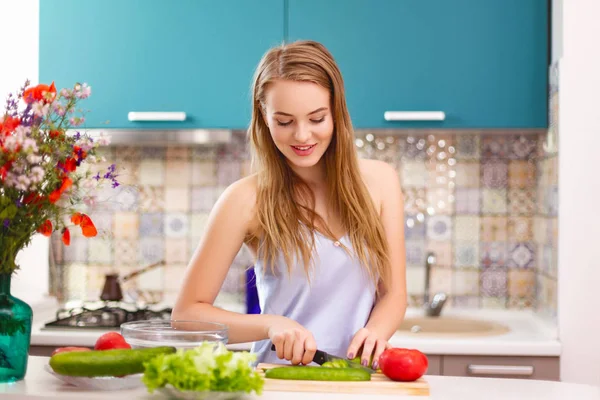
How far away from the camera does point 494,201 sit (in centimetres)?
303

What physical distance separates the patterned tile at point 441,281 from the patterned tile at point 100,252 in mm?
1301

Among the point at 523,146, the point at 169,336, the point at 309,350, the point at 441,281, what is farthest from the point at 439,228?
the point at 169,336

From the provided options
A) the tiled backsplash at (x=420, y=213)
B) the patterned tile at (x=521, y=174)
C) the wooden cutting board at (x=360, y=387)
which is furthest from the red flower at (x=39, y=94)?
the patterned tile at (x=521, y=174)

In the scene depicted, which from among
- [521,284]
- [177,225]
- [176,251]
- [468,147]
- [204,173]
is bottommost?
[521,284]

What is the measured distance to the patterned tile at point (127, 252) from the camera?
316 cm

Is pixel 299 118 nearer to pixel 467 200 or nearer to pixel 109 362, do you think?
pixel 109 362

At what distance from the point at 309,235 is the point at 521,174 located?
1.48 metres

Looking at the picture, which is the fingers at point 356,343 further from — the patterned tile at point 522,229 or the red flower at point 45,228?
the patterned tile at point 522,229

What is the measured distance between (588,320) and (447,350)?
1.55ft

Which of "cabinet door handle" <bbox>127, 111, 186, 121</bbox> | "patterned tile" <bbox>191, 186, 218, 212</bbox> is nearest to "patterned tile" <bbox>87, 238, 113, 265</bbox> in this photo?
"patterned tile" <bbox>191, 186, 218, 212</bbox>

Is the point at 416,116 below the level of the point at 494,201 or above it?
above

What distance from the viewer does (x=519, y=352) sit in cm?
243

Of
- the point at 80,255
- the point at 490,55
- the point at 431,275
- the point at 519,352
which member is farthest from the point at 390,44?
the point at 80,255

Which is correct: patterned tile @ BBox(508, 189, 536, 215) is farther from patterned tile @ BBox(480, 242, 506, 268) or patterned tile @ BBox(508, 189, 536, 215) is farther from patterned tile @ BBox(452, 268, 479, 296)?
patterned tile @ BBox(452, 268, 479, 296)
